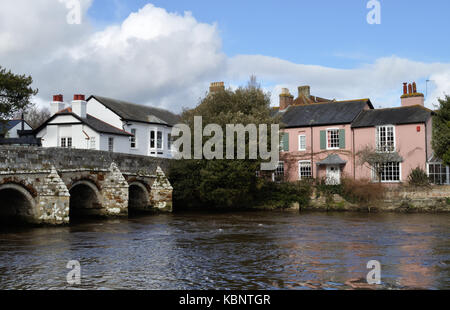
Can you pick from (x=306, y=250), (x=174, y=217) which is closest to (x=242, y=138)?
(x=174, y=217)

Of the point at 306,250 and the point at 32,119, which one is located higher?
the point at 32,119

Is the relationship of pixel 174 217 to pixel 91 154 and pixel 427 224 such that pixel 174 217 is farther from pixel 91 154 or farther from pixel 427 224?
pixel 427 224

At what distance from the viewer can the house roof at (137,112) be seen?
1660 inches

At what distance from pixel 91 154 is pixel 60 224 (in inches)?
219

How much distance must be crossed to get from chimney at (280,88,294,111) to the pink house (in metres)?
1.24

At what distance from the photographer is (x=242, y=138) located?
33094 mm

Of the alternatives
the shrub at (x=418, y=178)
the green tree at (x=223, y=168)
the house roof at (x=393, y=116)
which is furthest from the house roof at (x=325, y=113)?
the shrub at (x=418, y=178)

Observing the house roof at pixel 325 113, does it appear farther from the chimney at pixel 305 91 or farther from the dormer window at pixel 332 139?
the chimney at pixel 305 91

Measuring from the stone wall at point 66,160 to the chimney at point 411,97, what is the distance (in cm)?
2078

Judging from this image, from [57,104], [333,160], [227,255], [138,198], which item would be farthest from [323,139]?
[227,255]

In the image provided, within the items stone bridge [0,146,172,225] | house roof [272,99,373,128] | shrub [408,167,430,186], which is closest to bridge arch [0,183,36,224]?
stone bridge [0,146,172,225]

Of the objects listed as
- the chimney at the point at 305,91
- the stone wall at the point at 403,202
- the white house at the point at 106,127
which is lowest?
the stone wall at the point at 403,202

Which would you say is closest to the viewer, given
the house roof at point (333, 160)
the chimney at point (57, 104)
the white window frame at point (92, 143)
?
the white window frame at point (92, 143)
